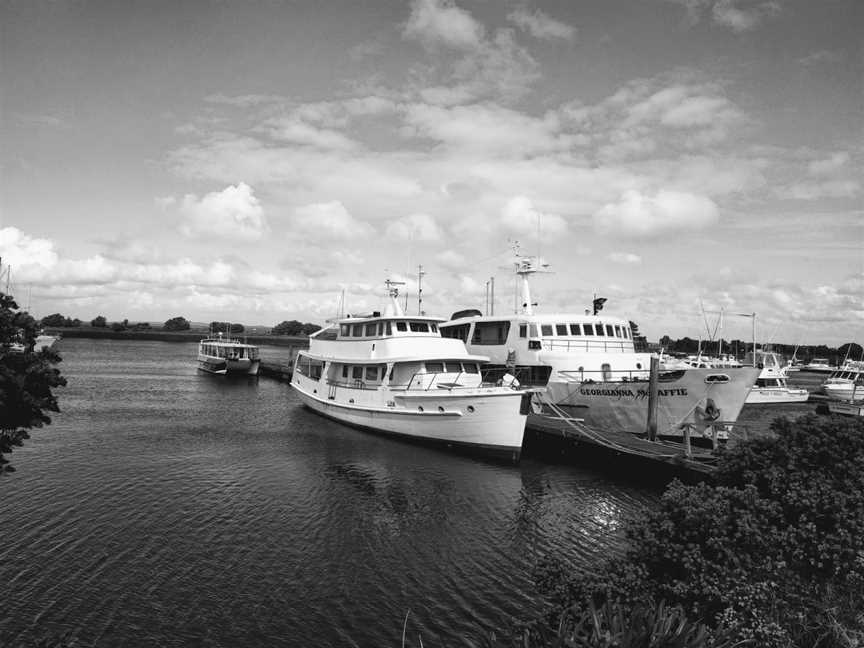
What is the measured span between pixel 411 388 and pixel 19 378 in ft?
72.3

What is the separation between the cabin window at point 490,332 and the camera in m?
35.0

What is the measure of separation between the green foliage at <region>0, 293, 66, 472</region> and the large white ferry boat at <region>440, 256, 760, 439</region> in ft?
73.0

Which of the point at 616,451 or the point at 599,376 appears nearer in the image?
the point at 616,451

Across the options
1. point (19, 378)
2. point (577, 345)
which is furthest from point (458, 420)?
point (19, 378)

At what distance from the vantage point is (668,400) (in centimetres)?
2739

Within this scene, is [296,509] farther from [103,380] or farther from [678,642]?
[103,380]

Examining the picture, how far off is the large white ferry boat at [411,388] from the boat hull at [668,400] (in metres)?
5.58

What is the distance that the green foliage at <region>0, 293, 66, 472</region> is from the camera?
22.9ft

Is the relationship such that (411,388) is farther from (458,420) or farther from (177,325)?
(177,325)

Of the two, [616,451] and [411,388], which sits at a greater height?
[411,388]

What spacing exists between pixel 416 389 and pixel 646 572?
20.0 meters

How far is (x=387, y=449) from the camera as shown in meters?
27.2

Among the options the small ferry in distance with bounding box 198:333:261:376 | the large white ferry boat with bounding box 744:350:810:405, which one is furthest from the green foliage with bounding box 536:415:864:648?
the small ferry in distance with bounding box 198:333:261:376

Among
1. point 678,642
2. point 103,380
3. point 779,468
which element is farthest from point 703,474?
point 103,380
